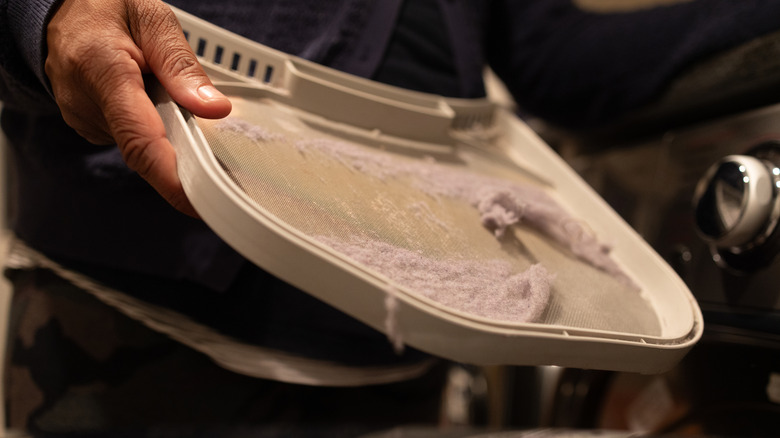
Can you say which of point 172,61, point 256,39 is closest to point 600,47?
point 256,39

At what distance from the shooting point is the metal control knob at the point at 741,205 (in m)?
0.40

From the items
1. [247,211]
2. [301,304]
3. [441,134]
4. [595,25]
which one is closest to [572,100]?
[595,25]

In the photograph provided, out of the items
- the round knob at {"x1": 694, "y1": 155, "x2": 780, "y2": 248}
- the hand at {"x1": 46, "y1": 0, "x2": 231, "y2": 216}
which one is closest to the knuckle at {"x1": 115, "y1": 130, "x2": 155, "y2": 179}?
the hand at {"x1": 46, "y1": 0, "x2": 231, "y2": 216}

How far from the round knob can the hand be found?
0.40 m

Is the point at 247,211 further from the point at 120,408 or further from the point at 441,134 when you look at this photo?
the point at 120,408

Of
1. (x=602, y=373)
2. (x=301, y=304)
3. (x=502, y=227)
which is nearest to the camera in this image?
(x=502, y=227)

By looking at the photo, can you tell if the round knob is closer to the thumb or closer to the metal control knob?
the metal control knob

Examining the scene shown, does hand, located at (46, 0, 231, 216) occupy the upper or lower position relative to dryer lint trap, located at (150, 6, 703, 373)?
upper

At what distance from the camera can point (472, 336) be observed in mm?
246

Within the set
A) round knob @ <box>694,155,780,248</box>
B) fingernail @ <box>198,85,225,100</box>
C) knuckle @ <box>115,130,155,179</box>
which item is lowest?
round knob @ <box>694,155,780,248</box>

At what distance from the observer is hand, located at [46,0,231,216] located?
0.27 meters

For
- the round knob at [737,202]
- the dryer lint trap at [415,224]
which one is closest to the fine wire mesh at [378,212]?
the dryer lint trap at [415,224]

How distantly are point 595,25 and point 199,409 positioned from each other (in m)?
0.65

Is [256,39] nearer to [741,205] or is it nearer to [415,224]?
[415,224]
